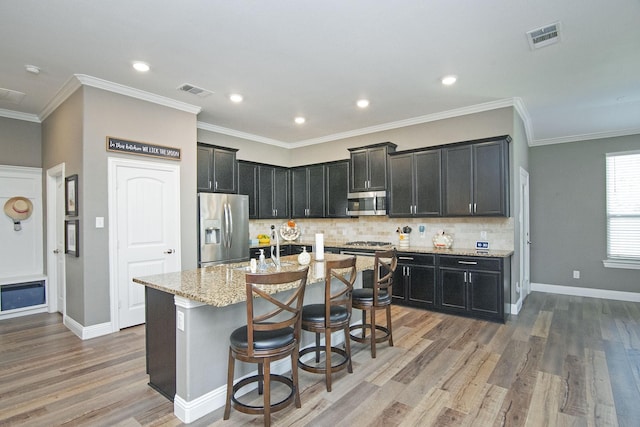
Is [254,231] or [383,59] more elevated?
[383,59]

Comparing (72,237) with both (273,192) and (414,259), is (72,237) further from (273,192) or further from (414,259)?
(414,259)

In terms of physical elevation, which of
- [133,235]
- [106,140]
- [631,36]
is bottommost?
[133,235]

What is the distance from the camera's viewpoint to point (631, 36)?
2.93 meters

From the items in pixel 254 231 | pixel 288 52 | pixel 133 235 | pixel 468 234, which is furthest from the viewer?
pixel 254 231

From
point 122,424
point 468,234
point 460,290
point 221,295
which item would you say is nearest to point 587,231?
point 468,234

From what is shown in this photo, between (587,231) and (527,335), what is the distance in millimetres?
3358

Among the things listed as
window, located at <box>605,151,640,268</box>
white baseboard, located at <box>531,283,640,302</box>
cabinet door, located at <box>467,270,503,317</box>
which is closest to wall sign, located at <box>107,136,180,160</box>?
cabinet door, located at <box>467,270,503,317</box>

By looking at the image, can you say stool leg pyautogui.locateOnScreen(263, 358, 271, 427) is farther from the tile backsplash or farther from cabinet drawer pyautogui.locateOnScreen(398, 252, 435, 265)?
the tile backsplash

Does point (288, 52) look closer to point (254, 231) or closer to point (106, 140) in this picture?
point (106, 140)

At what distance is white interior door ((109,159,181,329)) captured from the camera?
161 inches

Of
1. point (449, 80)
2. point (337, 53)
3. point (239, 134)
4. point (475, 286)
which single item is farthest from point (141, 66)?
point (475, 286)

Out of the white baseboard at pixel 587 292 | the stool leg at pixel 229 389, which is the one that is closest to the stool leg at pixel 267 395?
the stool leg at pixel 229 389

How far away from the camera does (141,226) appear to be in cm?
427

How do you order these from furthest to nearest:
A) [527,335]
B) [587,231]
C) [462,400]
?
[587,231]
[527,335]
[462,400]
